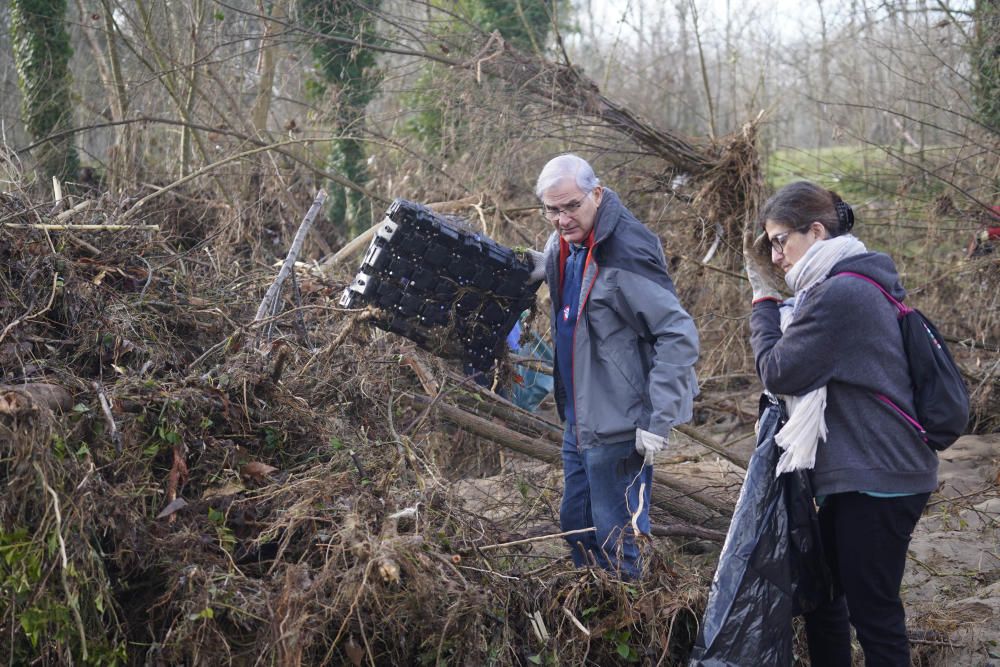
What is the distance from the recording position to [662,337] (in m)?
3.04

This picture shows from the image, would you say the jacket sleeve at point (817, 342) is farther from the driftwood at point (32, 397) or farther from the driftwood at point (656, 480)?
the driftwood at point (32, 397)

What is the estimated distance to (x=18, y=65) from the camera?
29.4 feet

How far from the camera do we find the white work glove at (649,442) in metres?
3.01

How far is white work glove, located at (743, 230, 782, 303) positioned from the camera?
9.71ft

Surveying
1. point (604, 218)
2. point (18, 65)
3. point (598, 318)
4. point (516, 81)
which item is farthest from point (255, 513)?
point (18, 65)

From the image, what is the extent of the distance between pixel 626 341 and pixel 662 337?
135mm

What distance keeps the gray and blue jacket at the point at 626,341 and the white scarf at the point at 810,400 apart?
43 centimetres

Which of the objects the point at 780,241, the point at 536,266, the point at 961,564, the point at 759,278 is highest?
the point at 780,241

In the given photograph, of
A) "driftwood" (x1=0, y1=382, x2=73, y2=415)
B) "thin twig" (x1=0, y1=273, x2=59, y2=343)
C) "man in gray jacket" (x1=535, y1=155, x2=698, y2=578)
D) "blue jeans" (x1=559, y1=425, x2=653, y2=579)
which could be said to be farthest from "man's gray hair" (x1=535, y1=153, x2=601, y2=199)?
"thin twig" (x1=0, y1=273, x2=59, y2=343)

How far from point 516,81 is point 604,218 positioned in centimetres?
369

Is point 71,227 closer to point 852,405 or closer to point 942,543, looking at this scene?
point 852,405

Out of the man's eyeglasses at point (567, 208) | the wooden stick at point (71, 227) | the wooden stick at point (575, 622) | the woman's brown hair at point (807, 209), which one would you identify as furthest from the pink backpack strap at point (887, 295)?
the wooden stick at point (71, 227)

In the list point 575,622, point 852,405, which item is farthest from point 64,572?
point 852,405

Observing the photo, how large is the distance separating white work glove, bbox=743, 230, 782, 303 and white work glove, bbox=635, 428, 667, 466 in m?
0.56
